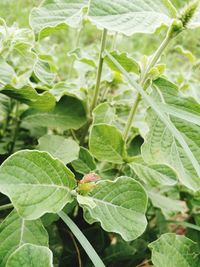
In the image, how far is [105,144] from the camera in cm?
108

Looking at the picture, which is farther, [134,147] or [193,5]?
[134,147]

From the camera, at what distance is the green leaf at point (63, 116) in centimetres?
125

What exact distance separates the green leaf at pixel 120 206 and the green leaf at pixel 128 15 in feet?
1.02

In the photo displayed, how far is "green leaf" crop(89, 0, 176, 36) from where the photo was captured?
0.88m

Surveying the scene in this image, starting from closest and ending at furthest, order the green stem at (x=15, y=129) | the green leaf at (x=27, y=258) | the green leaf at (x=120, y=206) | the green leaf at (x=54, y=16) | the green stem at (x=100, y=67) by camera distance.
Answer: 1. the green leaf at (x=27, y=258)
2. the green leaf at (x=120, y=206)
3. the green leaf at (x=54, y=16)
4. the green stem at (x=100, y=67)
5. the green stem at (x=15, y=129)

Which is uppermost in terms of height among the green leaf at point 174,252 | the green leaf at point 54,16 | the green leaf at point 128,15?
the green leaf at point 128,15

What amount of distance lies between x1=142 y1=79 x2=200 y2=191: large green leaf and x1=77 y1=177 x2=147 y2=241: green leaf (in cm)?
8

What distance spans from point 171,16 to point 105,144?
0.33 m

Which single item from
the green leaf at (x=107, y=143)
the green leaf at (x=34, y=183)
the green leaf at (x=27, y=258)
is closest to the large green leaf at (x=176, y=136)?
the green leaf at (x=107, y=143)

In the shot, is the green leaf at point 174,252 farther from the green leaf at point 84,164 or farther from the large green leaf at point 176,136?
the green leaf at point 84,164

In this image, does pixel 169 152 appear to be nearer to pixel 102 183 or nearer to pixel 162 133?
pixel 162 133

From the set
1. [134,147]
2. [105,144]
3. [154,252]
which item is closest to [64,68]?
[134,147]

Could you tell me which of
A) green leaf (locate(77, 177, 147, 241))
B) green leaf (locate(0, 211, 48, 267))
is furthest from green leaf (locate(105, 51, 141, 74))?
green leaf (locate(0, 211, 48, 267))

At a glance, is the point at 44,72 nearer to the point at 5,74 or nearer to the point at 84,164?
the point at 5,74
